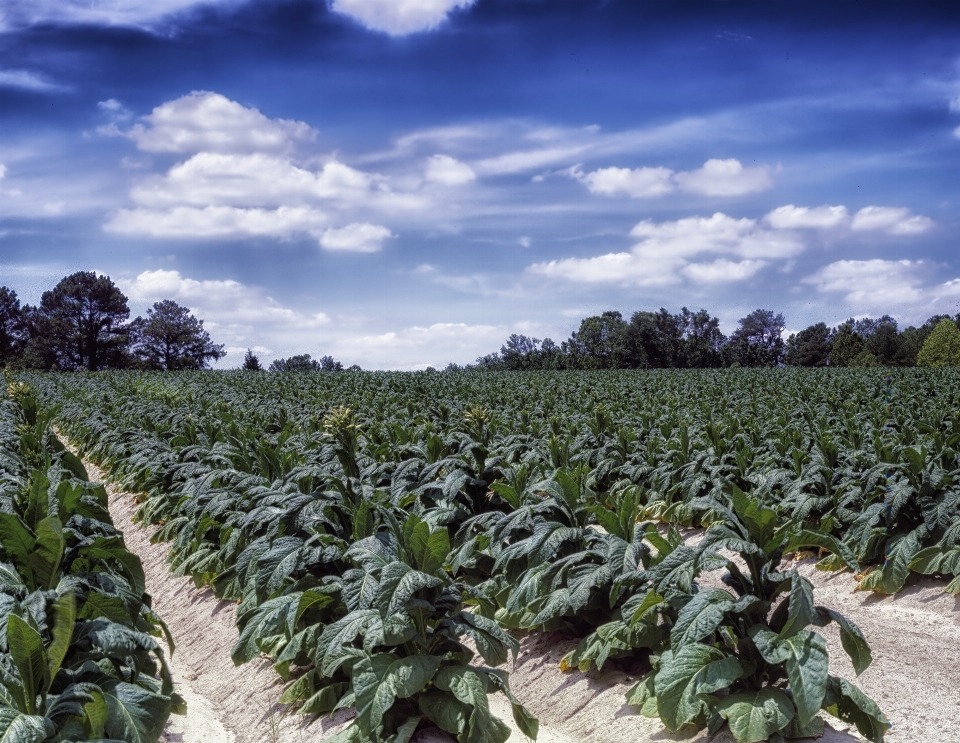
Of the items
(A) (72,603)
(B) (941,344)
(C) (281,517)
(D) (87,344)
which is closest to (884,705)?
A: (C) (281,517)

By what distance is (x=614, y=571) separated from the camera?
471cm

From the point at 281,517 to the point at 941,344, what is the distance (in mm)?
86042

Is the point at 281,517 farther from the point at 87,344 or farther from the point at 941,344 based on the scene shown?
the point at 87,344

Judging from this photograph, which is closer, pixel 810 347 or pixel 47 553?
pixel 47 553

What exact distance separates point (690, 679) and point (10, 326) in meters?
108

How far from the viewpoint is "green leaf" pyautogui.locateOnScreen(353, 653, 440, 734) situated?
3.89 m

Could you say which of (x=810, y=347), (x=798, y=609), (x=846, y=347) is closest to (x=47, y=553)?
(x=798, y=609)

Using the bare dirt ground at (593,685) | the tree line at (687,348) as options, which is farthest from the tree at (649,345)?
the bare dirt ground at (593,685)

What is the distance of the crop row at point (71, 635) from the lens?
358cm

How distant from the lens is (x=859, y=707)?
379 centimetres

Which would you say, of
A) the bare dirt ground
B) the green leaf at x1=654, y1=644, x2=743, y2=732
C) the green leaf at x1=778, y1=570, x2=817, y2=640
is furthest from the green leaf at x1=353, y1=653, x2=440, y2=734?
the green leaf at x1=778, y1=570, x2=817, y2=640

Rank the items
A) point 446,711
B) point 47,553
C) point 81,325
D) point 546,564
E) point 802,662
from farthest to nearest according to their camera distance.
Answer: point 81,325
point 546,564
point 47,553
point 446,711
point 802,662

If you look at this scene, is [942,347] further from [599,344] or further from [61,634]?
[61,634]

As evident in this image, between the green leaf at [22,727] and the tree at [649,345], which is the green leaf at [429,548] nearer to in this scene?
the green leaf at [22,727]
